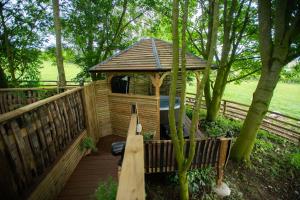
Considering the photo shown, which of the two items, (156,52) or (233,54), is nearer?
(156,52)

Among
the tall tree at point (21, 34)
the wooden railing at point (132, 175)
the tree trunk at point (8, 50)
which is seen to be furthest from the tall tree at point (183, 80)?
the tree trunk at point (8, 50)

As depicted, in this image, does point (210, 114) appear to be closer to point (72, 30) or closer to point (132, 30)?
point (132, 30)

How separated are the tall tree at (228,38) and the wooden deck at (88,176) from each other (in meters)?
6.17

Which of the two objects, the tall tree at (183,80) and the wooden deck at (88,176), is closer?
the tall tree at (183,80)

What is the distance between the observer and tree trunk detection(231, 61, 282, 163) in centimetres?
486

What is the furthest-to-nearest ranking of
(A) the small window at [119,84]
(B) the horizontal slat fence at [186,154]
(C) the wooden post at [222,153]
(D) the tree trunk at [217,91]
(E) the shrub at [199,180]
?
(D) the tree trunk at [217,91] → (A) the small window at [119,84] → (E) the shrub at [199,180] → (C) the wooden post at [222,153] → (B) the horizontal slat fence at [186,154]

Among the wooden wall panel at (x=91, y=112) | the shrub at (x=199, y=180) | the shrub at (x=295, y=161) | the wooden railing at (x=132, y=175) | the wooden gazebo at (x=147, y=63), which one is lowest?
the shrub at (x=295, y=161)

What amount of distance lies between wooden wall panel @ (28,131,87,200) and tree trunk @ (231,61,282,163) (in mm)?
5235

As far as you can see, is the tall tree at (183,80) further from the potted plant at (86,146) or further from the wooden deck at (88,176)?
the potted plant at (86,146)

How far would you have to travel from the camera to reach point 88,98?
5535 mm

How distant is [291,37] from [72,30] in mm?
8906

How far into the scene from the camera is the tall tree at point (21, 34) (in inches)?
305

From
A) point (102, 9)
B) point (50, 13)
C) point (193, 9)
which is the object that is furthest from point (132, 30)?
point (50, 13)

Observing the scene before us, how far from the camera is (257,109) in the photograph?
A: 5234 mm
